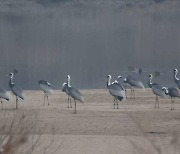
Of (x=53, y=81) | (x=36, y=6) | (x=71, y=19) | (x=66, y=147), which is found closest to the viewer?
(x=66, y=147)

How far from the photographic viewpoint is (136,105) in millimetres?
22672

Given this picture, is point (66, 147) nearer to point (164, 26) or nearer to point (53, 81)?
point (53, 81)

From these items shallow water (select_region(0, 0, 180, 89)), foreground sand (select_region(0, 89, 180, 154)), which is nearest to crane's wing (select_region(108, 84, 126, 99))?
foreground sand (select_region(0, 89, 180, 154))

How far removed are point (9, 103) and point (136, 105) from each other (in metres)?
3.55

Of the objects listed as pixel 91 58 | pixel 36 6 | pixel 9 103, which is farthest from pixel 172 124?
pixel 36 6

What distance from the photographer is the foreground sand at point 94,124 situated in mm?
14656

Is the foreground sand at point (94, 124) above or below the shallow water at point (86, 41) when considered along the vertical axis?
below

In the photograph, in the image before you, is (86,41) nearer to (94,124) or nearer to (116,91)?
(116,91)

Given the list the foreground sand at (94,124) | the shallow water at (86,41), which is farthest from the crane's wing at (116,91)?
the shallow water at (86,41)

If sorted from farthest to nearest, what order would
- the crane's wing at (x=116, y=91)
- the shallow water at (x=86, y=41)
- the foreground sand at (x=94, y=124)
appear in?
the shallow water at (x=86, y=41)
the crane's wing at (x=116, y=91)
the foreground sand at (x=94, y=124)

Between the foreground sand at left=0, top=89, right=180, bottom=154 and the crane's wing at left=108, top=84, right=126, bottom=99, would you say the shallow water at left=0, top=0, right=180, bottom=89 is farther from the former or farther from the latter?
the crane's wing at left=108, top=84, right=126, bottom=99

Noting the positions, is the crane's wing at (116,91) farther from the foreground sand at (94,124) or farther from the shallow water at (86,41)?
the shallow water at (86,41)

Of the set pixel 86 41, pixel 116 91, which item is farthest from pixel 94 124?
pixel 86 41

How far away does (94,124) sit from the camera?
18391 mm
